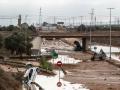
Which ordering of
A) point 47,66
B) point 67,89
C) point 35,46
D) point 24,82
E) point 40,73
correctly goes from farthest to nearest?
point 35,46 < point 47,66 < point 40,73 < point 67,89 < point 24,82

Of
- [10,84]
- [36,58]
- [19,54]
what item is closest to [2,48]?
[19,54]

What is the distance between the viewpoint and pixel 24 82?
3381 cm

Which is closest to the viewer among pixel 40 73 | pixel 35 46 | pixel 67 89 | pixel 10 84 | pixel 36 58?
pixel 10 84

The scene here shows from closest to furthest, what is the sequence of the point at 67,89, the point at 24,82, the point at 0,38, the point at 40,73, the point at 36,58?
the point at 24,82 → the point at 67,89 → the point at 40,73 → the point at 36,58 → the point at 0,38

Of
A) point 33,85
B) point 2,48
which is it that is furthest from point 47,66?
point 2,48

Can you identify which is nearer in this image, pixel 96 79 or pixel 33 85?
pixel 33 85

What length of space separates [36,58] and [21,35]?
8293 mm

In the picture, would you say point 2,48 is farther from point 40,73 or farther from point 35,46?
point 40,73

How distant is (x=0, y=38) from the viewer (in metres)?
77.4

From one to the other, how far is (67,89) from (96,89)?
288 centimetres

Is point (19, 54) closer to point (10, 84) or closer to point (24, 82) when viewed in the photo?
point (24, 82)

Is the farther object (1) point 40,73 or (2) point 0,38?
(2) point 0,38

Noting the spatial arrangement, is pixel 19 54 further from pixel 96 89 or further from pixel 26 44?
pixel 96 89

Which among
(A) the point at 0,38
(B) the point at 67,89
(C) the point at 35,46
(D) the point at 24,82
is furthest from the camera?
(C) the point at 35,46
